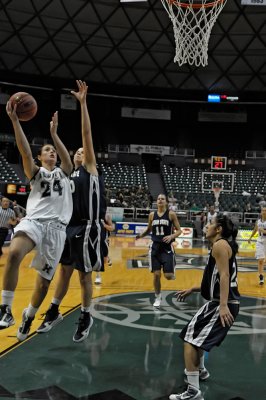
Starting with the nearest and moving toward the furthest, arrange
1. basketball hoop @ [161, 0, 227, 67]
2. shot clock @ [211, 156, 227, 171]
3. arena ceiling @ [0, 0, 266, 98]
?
basketball hoop @ [161, 0, 227, 67]
arena ceiling @ [0, 0, 266, 98]
shot clock @ [211, 156, 227, 171]

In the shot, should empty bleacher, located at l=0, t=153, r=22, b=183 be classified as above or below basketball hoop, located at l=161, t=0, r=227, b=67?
below

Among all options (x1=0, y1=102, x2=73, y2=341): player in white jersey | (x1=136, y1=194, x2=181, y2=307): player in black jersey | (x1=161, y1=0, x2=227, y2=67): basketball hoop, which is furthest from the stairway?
(x1=0, y1=102, x2=73, y2=341): player in white jersey

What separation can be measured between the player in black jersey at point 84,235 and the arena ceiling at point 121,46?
90.4ft

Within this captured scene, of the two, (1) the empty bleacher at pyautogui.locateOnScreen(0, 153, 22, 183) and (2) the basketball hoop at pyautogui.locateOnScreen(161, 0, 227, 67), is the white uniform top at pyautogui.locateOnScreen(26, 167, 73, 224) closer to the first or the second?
(2) the basketball hoop at pyautogui.locateOnScreen(161, 0, 227, 67)

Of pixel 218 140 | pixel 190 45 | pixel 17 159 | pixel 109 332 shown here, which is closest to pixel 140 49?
pixel 218 140

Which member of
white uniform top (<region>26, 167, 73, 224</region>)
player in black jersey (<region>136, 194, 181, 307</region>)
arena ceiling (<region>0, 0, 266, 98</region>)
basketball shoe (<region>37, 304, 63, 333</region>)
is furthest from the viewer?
arena ceiling (<region>0, 0, 266, 98</region>)

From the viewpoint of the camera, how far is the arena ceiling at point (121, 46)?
30.4 meters

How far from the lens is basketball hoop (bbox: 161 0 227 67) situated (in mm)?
14664

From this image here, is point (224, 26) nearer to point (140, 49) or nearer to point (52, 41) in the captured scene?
point (140, 49)

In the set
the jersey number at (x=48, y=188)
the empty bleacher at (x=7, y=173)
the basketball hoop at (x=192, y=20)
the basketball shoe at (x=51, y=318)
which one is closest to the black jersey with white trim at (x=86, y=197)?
the jersey number at (x=48, y=188)

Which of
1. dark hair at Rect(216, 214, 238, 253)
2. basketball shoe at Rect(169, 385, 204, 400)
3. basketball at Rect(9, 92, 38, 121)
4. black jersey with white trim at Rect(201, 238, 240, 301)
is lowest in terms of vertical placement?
basketball shoe at Rect(169, 385, 204, 400)

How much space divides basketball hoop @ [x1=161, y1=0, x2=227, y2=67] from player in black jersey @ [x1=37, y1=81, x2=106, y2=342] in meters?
11.6

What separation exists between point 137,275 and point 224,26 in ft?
88.8

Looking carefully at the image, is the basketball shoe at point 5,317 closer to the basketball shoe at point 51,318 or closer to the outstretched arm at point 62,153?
the basketball shoe at point 51,318
